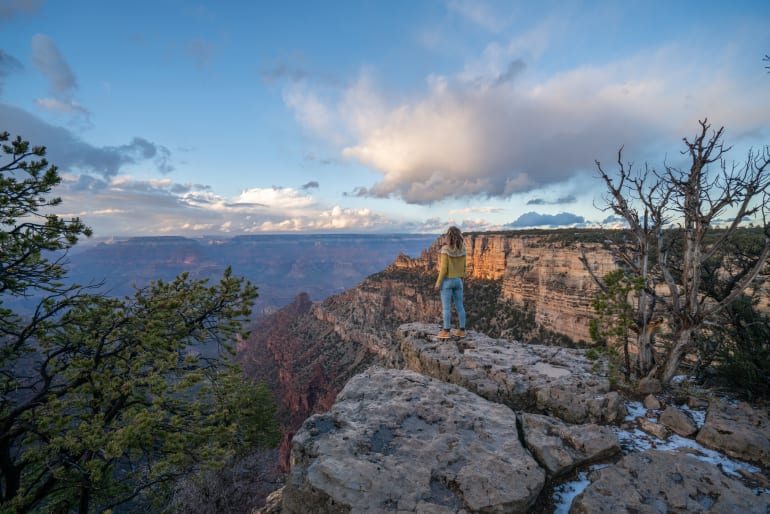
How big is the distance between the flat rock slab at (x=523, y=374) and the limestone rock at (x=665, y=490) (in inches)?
66.3

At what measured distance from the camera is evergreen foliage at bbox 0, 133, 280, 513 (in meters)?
4.50

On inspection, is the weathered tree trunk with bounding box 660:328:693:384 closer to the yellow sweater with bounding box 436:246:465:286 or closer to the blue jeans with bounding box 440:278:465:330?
the blue jeans with bounding box 440:278:465:330

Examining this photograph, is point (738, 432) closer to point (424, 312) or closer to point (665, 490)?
point (665, 490)

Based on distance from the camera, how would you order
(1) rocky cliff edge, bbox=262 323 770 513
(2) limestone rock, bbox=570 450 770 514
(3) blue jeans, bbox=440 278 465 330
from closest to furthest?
1. (2) limestone rock, bbox=570 450 770 514
2. (1) rocky cliff edge, bbox=262 323 770 513
3. (3) blue jeans, bbox=440 278 465 330

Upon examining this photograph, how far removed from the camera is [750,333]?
6816 millimetres

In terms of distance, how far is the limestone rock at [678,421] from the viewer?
17.5ft

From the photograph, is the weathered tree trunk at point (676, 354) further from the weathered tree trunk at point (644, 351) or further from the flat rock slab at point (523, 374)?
the flat rock slab at point (523, 374)

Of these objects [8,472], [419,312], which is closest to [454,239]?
[8,472]

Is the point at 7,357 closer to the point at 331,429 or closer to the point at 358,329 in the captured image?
the point at 331,429

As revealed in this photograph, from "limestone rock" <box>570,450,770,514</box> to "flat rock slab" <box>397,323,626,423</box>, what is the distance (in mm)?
1684

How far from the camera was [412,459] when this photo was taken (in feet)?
15.7

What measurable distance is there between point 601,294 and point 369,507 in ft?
20.8

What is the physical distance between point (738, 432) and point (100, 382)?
1006 centimetres

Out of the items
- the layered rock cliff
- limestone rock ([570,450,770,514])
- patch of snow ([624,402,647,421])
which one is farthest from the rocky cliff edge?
the layered rock cliff
